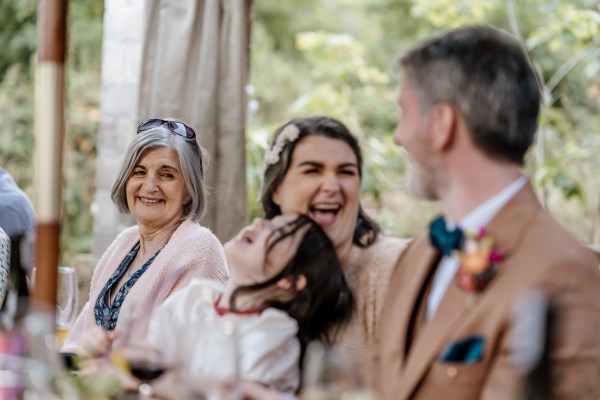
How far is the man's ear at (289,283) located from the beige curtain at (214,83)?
2095mm

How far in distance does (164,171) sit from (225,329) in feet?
5.41

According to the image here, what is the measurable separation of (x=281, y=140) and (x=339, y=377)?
3.44 ft

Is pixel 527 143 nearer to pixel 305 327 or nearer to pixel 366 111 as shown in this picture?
pixel 305 327

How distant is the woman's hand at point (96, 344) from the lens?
2.25 metres

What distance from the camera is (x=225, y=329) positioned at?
1.93m

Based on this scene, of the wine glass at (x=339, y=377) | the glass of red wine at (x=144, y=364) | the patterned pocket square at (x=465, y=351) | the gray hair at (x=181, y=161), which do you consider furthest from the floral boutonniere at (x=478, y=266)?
the gray hair at (x=181, y=161)

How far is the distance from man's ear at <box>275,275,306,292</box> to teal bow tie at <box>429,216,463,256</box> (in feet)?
1.12

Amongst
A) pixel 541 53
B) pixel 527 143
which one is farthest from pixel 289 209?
pixel 541 53

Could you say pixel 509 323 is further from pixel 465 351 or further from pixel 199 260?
pixel 199 260

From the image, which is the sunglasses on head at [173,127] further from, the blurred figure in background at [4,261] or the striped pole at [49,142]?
the striped pole at [49,142]

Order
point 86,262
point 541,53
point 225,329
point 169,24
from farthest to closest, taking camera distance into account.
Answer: point 541,53
point 86,262
point 169,24
point 225,329

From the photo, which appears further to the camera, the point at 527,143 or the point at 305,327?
the point at 305,327

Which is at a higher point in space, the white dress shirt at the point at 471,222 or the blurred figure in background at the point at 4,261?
the white dress shirt at the point at 471,222

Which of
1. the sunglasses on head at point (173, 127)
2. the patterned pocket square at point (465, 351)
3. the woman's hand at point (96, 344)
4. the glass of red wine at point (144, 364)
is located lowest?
the woman's hand at point (96, 344)
